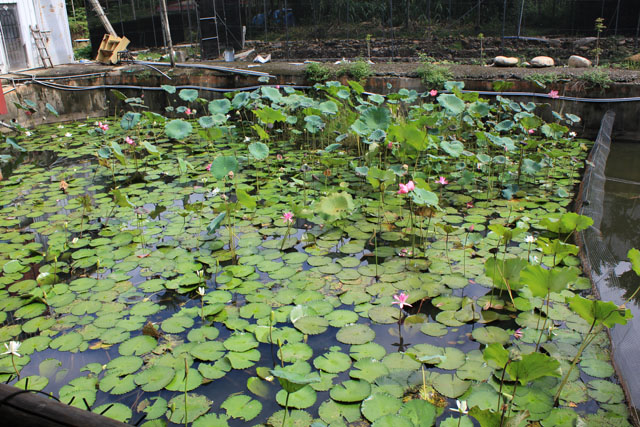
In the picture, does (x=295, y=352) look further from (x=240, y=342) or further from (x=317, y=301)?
(x=317, y=301)

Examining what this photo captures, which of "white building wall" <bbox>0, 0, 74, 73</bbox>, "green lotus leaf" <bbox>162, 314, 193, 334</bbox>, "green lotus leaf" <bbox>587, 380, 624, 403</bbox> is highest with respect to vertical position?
"white building wall" <bbox>0, 0, 74, 73</bbox>

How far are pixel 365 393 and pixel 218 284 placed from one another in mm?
1108

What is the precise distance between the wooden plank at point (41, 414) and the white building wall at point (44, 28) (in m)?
8.53

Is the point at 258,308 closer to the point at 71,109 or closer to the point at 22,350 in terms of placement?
the point at 22,350

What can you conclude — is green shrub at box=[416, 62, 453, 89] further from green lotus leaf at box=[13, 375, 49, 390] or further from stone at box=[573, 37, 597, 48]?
stone at box=[573, 37, 597, 48]

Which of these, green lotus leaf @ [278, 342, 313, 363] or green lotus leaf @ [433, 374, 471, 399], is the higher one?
green lotus leaf @ [278, 342, 313, 363]

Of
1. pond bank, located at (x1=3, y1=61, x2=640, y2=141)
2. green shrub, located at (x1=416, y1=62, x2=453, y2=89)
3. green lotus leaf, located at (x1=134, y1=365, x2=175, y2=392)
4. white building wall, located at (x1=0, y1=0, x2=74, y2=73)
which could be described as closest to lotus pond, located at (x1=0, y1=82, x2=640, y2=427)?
green lotus leaf, located at (x1=134, y1=365, x2=175, y2=392)

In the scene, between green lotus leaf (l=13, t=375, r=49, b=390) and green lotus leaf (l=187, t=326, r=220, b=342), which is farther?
green lotus leaf (l=187, t=326, r=220, b=342)

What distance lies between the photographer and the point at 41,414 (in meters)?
0.88

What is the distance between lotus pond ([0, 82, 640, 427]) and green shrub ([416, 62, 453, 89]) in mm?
1809

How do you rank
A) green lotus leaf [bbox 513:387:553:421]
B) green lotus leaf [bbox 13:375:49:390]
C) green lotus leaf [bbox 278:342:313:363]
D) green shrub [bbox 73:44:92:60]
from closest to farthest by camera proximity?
1. green lotus leaf [bbox 513:387:553:421]
2. green lotus leaf [bbox 13:375:49:390]
3. green lotus leaf [bbox 278:342:313:363]
4. green shrub [bbox 73:44:92:60]

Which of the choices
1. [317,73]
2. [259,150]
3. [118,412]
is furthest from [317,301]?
[317,73]

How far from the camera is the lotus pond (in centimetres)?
175

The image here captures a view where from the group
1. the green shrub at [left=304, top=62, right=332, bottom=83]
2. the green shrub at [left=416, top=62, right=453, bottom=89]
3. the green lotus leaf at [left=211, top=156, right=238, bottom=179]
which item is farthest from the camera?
the green shrub at [left=304, top=62, right=332, bottom=83]
